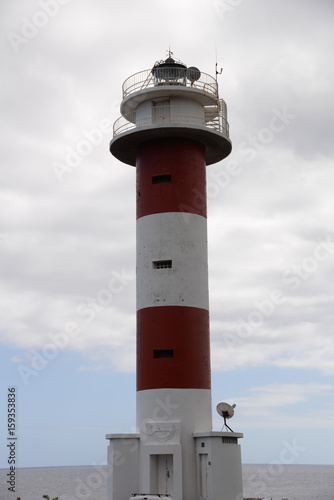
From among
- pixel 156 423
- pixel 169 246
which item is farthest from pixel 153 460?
pixel 169 246

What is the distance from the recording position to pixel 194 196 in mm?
25953

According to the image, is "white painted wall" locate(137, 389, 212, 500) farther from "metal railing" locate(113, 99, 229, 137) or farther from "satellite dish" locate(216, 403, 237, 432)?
"metal railing" locate(113, 99, 229, 137)

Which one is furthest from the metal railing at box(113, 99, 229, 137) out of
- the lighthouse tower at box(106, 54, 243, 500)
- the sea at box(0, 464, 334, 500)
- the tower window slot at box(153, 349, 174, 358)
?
the sea at box(0, 464, 334, 500)

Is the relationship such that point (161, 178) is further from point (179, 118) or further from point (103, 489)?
point (103, 489)

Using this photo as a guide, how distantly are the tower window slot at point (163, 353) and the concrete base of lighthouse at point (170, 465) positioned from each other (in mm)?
2402

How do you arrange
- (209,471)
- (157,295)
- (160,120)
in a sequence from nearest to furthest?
(209,471), (157,295), (160,120)

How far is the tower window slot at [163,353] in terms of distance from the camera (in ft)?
79.5

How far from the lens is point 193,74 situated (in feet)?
88.8

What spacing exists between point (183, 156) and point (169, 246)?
3794 millimetres

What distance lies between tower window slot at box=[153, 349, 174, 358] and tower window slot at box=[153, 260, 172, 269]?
3.14m

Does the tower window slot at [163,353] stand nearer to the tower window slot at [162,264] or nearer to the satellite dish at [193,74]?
the tower window slot at [162,264]

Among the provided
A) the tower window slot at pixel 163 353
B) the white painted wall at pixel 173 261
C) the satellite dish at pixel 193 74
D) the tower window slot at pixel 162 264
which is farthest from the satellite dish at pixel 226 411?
the satellite dish at pixel 193 74

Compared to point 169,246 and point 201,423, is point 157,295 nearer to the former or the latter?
point 169,246

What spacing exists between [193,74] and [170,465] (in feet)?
50.5
